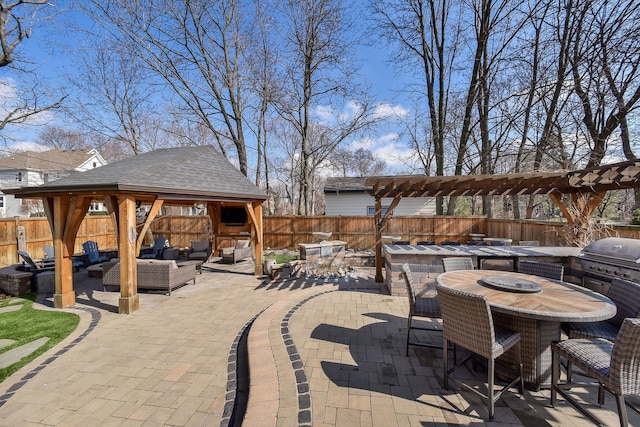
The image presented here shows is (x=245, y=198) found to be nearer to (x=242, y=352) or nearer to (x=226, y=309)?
(x=226, y=309)

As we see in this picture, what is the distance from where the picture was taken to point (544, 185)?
5863 millimetres

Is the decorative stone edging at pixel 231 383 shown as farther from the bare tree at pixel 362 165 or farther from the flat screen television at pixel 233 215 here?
the bare tree at pixel 362 165

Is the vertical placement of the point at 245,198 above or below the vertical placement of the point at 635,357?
above

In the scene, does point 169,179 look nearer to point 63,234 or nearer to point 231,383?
point 63,234

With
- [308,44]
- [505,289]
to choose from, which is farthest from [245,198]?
[308,44]

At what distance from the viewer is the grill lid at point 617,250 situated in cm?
391

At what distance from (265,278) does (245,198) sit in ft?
7.97

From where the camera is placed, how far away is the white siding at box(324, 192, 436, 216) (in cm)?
1653

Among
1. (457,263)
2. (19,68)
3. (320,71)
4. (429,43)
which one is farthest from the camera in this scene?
(320,71)

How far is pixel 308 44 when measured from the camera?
14734 mm

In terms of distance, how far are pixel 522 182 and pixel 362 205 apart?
37.4ft

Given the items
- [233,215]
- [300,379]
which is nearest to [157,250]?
[233,215]

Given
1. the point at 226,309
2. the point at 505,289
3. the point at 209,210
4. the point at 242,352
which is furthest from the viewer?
the point at 209,210

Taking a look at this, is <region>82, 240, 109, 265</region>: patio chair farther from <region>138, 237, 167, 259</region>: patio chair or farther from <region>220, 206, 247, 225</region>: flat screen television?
<region>220, 206, 247, 225</region>: flat screen television
